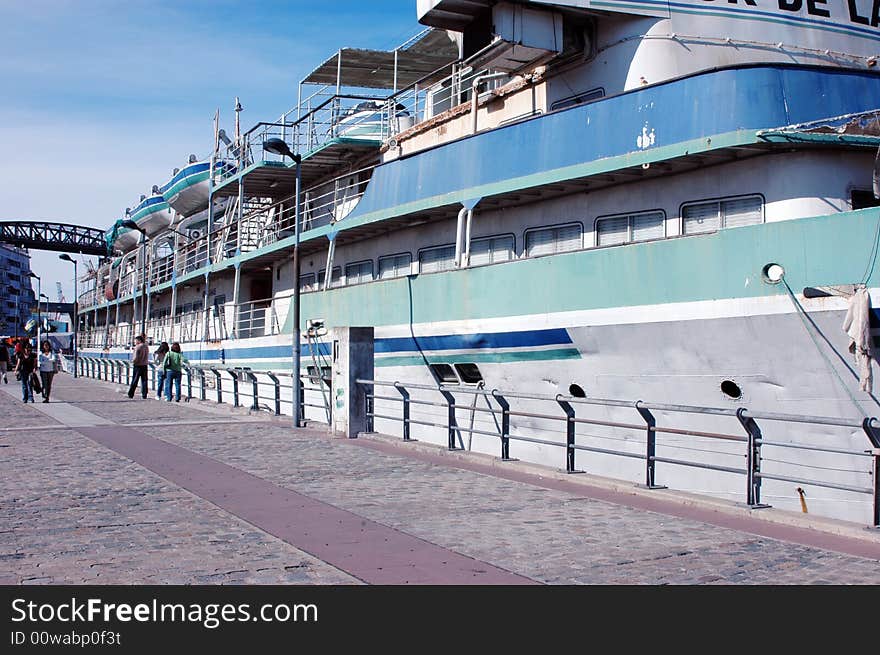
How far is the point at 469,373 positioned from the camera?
1495cm

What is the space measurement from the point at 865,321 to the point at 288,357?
14495 mm

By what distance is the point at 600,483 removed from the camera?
32.2 ft

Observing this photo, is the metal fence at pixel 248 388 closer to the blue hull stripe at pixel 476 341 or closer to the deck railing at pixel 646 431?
the deck railing at pixel 646 431

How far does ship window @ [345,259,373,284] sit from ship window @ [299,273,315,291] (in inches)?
104

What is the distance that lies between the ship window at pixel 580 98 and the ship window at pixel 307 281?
31.1 feet

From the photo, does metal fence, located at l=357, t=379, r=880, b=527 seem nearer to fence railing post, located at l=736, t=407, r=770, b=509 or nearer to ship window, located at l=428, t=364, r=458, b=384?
fence railing post, located at l=736, t=407, r=770, b=509

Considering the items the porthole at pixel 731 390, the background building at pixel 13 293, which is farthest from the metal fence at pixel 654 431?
the background building at pixel 13 293

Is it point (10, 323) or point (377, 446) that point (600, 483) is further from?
point (10, 323)

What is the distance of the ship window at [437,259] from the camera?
17.2m

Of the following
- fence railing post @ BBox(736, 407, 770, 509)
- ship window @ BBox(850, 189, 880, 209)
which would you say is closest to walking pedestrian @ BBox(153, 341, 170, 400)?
ship window @ BBox(850, 189, 880, 209)
